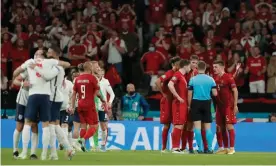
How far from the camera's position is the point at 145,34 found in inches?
1403

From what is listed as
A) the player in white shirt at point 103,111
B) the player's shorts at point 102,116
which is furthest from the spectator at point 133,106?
the player's shorts at point 102,116

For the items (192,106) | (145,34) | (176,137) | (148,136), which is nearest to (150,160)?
(176,137)

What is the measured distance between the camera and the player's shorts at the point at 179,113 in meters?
24.2

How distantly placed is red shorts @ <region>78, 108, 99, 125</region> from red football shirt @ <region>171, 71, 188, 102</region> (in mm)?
2026

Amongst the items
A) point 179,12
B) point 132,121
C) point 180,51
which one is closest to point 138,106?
point 132,121

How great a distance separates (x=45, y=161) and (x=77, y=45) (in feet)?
46.4

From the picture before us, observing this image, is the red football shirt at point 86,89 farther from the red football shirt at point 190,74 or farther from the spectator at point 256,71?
the spectator at point 256,71

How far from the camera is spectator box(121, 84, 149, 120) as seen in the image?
30484mm

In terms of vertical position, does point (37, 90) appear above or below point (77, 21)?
below

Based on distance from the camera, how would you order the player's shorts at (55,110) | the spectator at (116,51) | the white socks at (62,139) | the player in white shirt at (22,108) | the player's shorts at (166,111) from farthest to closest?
the spectator at (116,51)
the player's shorts at (166,111)
the player's shorts at (55,110)
the white socks at (62,139)
the player in white shirt at (22,108)

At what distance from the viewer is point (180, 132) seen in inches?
959

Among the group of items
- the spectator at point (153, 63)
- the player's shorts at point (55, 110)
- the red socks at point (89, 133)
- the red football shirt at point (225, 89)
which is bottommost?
the red socks at point (89, 133)

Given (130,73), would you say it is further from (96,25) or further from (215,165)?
(215,165)

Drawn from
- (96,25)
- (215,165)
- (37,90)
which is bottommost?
(215,165)
